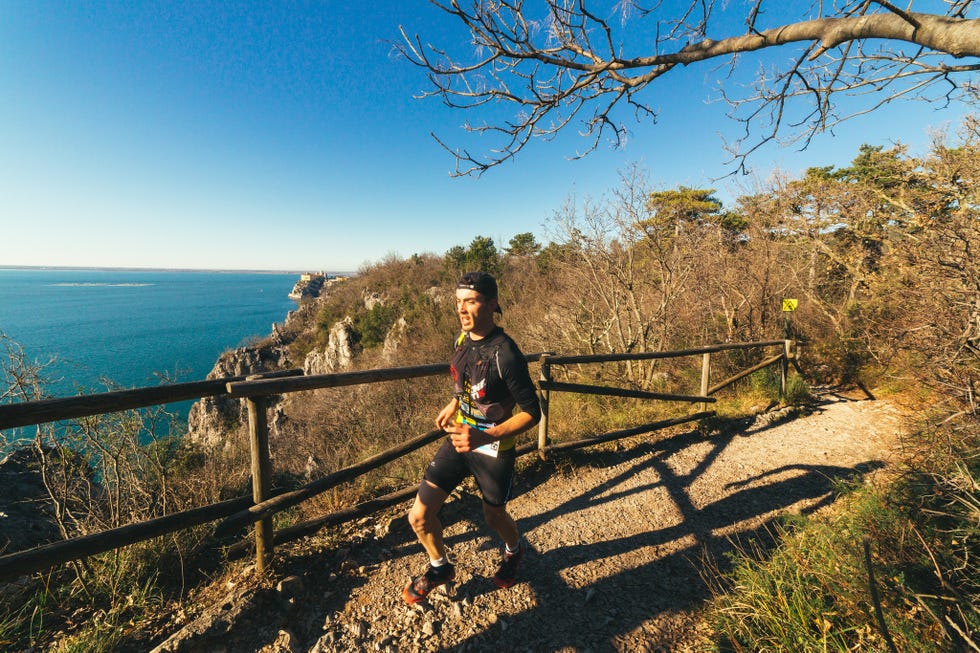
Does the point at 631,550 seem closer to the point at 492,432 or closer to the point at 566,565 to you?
the point at 566,565

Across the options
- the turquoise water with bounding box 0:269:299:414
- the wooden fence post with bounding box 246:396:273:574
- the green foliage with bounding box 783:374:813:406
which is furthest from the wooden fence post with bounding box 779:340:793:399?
the turquoise water with bounding box 0:269:299:414

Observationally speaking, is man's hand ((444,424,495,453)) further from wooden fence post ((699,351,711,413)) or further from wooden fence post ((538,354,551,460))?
wooden fence post ((699,351,711,413))

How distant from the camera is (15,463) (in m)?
4.06

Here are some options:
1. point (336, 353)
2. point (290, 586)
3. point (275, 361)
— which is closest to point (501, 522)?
point (290, 586)

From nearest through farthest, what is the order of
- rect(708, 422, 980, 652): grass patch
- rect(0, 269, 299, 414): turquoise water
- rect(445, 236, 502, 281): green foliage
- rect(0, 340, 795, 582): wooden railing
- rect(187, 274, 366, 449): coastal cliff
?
rect(708, 422, 980, 652): grass patch → rect(0, 340, 795, 582): wooden railing → rect(187, 274, 366, 449): coastal cliff → rect(445, 236, 502, 281): green foliage → rect(0, 269, 299, 414): turquoise water

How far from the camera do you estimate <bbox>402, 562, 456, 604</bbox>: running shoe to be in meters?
2.31

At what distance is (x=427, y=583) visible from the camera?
2357 mm

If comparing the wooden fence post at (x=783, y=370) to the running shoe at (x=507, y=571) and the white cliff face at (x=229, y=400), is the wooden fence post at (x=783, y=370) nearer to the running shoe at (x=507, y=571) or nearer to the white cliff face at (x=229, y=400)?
the running shoe at (x=507, y=571)

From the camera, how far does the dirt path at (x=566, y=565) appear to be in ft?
7.13

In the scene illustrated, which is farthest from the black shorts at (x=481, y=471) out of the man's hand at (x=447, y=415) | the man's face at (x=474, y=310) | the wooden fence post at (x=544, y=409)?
the wooden fence post at (x=544, y=409)

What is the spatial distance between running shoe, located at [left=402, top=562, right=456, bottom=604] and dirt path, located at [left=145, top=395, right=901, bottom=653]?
0.11m

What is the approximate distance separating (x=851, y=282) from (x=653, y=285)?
6.48 meters

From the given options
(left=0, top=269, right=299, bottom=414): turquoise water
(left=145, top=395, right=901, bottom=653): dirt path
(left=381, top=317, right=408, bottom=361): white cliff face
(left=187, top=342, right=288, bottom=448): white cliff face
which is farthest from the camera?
(left=0, top=269, right=299, bottom=414): turquoise water

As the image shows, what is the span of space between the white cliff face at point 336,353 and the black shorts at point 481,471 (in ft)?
90.3
